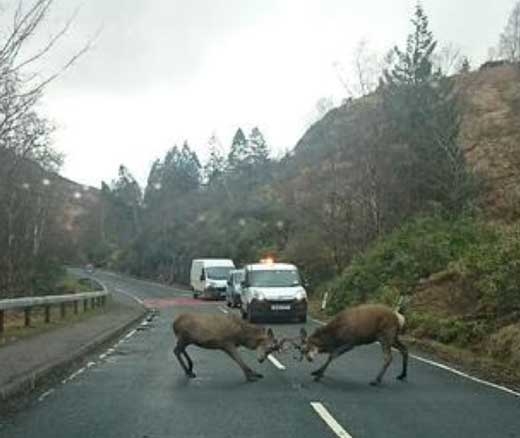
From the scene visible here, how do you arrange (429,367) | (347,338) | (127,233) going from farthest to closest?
(127,233), (429,367), (347,338)

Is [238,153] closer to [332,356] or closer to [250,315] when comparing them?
[250,315]

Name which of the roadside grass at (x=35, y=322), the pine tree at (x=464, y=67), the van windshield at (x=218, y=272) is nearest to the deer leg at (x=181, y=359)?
the roadside grass at (x=35, y=322)

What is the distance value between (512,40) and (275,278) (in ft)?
266

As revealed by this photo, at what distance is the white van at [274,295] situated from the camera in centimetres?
3200

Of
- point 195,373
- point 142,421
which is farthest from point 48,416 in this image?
point 195,373

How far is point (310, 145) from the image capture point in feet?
300

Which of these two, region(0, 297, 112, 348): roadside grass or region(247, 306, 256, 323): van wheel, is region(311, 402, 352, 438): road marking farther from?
region(247, 306, 256, 323): van wheel

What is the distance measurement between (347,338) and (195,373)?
8.97 ft

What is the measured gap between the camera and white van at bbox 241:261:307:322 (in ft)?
105

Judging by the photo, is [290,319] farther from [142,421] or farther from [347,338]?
[142,421]

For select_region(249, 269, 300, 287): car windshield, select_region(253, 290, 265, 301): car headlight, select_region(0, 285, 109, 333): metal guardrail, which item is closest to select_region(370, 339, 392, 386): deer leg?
select_region(0, 285, 109, 333): metal guardrail

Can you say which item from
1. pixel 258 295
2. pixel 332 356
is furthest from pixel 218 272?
pixel 332 356

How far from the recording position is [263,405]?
1164 centimetres

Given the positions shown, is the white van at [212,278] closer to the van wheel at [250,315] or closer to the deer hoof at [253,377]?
the van wheel at [250,315]
